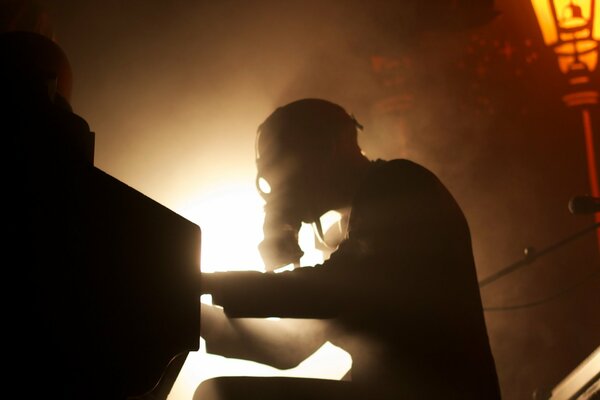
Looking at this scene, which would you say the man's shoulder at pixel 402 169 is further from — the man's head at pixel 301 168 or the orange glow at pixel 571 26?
the orange glow at pixel 571 26

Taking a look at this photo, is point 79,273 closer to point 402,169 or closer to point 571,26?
point 402,169

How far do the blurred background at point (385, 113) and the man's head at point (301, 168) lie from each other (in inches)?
40.7

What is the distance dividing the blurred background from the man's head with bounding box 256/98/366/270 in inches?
40.7

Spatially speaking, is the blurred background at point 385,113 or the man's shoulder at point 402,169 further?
the blurred background at point 385,113

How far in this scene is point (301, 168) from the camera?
1.41 m

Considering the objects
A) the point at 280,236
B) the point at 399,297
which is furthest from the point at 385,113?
the point at 399,297

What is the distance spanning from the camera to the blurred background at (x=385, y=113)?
8.71 ft

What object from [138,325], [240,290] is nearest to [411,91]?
[240,290]

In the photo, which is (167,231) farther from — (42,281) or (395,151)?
(395,151)

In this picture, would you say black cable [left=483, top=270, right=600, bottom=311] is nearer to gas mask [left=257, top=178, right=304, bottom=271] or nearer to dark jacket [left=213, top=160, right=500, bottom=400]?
gas mask [left=257, top=178, right=304, bottom=271]

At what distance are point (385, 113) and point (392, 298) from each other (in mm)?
2057

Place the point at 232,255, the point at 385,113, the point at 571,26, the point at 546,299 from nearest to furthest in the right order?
the point at 571,26 < the point at 232,255 < the point at 546,299 < the point at 385,113

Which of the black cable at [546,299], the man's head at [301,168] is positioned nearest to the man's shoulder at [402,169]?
the man's head at [301,168]

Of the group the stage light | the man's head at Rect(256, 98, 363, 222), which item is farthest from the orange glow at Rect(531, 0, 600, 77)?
the man's head at Rect(256, 98, 363, 222)
